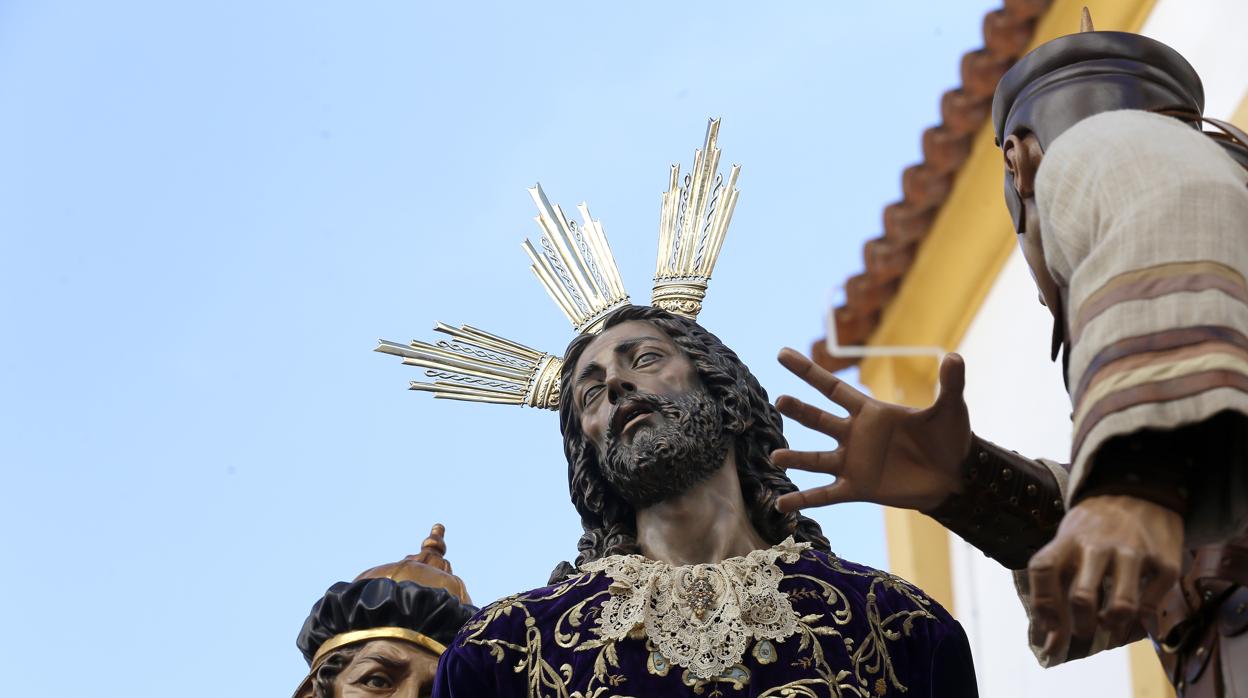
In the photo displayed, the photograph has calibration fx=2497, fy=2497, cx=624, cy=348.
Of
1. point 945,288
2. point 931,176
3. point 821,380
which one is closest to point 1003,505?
point 821,380

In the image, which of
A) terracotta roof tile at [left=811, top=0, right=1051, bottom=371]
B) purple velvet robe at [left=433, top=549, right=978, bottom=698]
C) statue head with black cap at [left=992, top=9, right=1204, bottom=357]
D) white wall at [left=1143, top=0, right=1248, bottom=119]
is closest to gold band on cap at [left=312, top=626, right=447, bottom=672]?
purple velvet robe at [left=433, top=549, right=978, bottom=698]

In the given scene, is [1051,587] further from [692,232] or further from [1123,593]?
[692,232]

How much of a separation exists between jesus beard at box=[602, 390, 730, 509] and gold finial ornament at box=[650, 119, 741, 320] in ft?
1.39

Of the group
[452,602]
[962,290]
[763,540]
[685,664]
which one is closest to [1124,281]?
[685,664]

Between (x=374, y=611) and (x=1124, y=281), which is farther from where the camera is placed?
(x=374, y=611)

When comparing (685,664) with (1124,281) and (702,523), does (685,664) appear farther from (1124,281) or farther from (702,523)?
(1124,281)

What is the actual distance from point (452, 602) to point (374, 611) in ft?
0.54

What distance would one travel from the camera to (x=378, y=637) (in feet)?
16.8

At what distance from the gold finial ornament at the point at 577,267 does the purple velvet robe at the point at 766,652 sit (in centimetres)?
76

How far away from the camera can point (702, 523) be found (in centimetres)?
473

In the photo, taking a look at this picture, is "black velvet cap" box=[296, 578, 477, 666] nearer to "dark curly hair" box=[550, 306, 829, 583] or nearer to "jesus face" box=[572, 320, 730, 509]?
"dark curly hair" box=[550, 306, 829, 583]

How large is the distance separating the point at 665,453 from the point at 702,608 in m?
0.39

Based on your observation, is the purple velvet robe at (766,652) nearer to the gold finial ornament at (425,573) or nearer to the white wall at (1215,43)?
the gold finial ornament at (425,573)

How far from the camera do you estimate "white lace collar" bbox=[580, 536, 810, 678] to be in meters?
4.35
